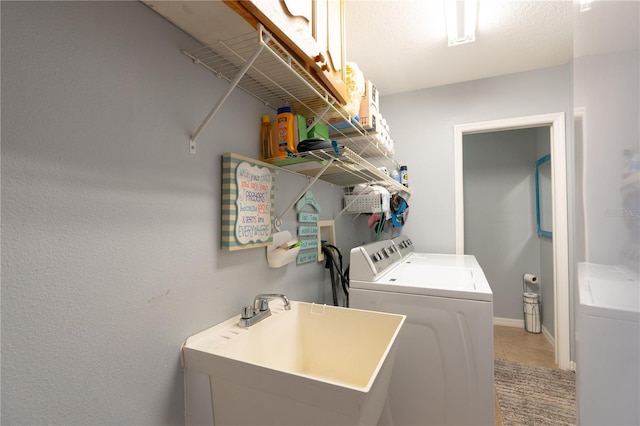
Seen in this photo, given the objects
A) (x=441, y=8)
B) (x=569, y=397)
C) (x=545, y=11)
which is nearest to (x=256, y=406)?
(x=441, y=8)

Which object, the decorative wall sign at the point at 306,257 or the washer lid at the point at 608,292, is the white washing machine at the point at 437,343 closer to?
the decorative wall sign at the point at 306,257

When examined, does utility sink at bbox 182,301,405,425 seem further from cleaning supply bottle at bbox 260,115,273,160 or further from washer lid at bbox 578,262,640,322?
cleaning supply bottle at bbox 260,115,273,160

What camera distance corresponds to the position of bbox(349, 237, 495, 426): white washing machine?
1.31 m

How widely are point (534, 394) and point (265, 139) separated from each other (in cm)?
261

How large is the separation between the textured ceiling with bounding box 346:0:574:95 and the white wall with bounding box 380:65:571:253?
119 mm

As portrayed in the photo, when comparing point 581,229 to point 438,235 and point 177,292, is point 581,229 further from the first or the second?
point 438,235

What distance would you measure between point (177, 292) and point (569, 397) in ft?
8.88

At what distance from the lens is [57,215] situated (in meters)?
0.61

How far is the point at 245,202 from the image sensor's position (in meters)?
1.14

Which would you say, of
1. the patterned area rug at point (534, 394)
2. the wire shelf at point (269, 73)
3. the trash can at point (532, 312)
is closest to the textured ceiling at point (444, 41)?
the wire shelf at point (269, 73)

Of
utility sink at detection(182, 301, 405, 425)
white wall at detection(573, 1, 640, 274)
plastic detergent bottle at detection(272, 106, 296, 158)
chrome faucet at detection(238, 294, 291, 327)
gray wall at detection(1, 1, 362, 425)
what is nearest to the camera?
white wall at detection(573, 1, 640, 274)

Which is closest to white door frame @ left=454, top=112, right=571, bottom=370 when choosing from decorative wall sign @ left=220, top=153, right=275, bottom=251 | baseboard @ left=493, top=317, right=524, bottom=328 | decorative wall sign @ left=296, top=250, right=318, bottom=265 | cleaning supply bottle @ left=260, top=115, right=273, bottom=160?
baseboard @ left=493, top=317, right=524, bottom=328

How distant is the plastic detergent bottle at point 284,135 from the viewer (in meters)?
1.25

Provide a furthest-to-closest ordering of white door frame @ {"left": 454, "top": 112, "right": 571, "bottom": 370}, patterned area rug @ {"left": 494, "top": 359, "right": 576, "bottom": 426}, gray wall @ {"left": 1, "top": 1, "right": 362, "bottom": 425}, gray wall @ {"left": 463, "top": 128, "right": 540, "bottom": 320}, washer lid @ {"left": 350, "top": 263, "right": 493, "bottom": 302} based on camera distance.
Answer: gray wall @ {"left": 463, "top": 128, "right": 540, "bottom": 320} → white door frame @ {"left": 454, "top": 112, "right": 571, "bottom": 370} → patterned area rug @ {"left": 494, "top": 359, "right": 576, "bottom": 426} → washer lid @ {"left": 350, "top": 263, "right": 493, "bottom": 302} → gray wall @ {"left": 1, "top": 1, "right": 362, "bottom": 425}
